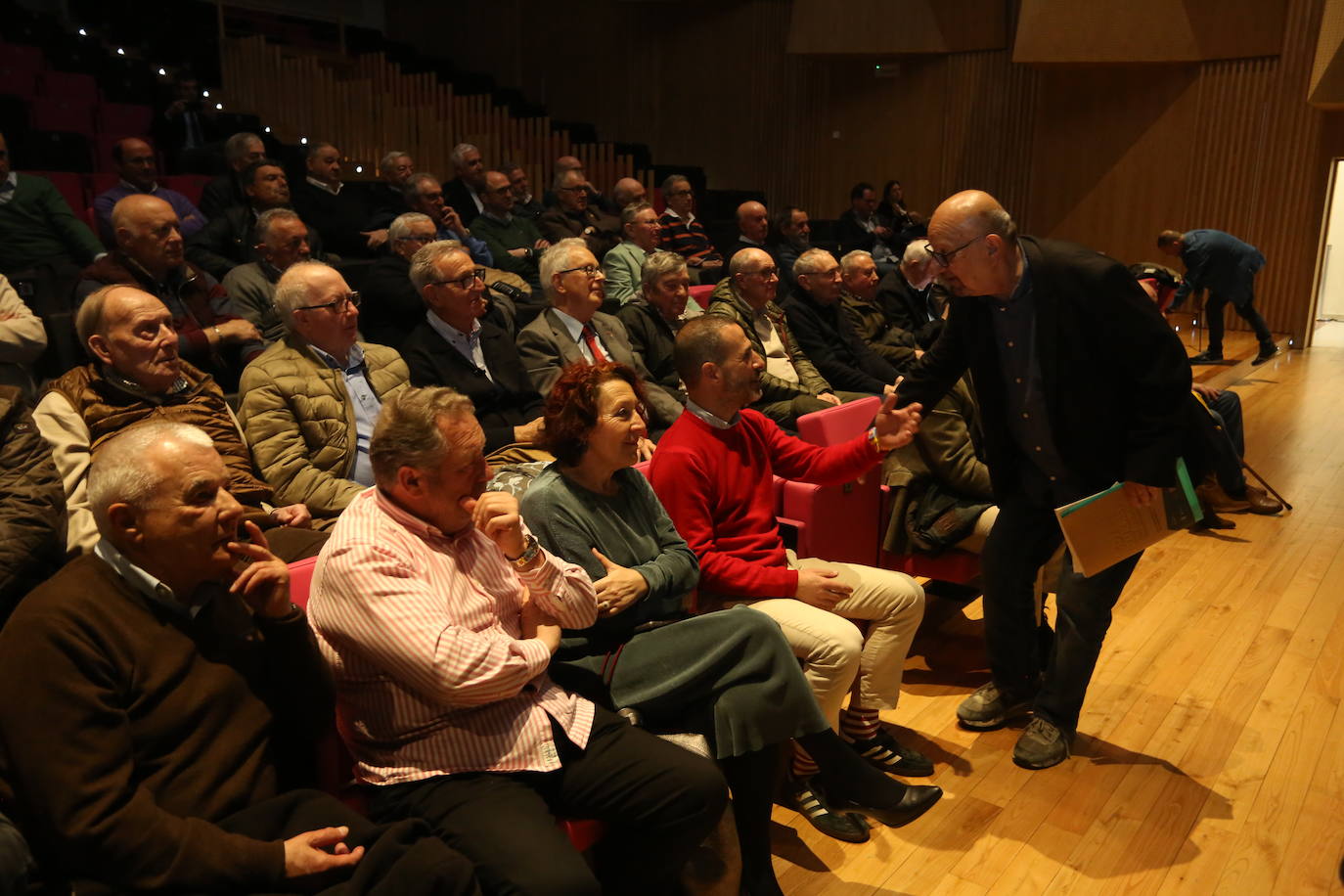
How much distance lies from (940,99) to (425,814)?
1036 cm

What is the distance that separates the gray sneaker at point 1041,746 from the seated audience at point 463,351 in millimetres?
1549

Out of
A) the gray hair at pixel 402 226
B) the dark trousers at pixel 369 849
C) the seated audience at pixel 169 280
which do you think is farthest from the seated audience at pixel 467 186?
the dark trousers at pixel 369 849

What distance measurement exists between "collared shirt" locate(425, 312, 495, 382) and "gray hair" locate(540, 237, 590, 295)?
0.39 metres

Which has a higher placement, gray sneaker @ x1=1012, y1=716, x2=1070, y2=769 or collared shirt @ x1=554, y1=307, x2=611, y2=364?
collared shirt @ x1=554, y1=307, x2=611, y2=364

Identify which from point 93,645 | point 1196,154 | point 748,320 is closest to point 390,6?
point 1196,154

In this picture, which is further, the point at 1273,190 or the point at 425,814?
the point at 1273,190

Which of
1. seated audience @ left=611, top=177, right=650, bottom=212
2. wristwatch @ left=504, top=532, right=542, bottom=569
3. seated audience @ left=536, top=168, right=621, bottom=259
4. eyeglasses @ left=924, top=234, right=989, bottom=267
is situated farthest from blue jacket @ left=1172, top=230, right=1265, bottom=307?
wristwatch @ left=504, top=532, right=542, bottom=569

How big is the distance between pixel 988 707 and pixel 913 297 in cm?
286

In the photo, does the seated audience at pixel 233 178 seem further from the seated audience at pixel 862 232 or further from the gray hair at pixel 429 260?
the seated audience at pixel 862 232

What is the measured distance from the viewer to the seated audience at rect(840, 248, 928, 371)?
488 centimetres

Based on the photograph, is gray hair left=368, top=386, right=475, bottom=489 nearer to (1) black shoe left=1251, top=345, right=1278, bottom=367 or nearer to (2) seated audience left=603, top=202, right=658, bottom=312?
(2) seated audience left=603, top=202, right=658, bottom=312

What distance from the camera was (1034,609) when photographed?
266 centimetres

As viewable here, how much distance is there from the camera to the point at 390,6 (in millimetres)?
12117

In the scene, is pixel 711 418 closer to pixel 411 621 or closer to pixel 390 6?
pixel 411 621
